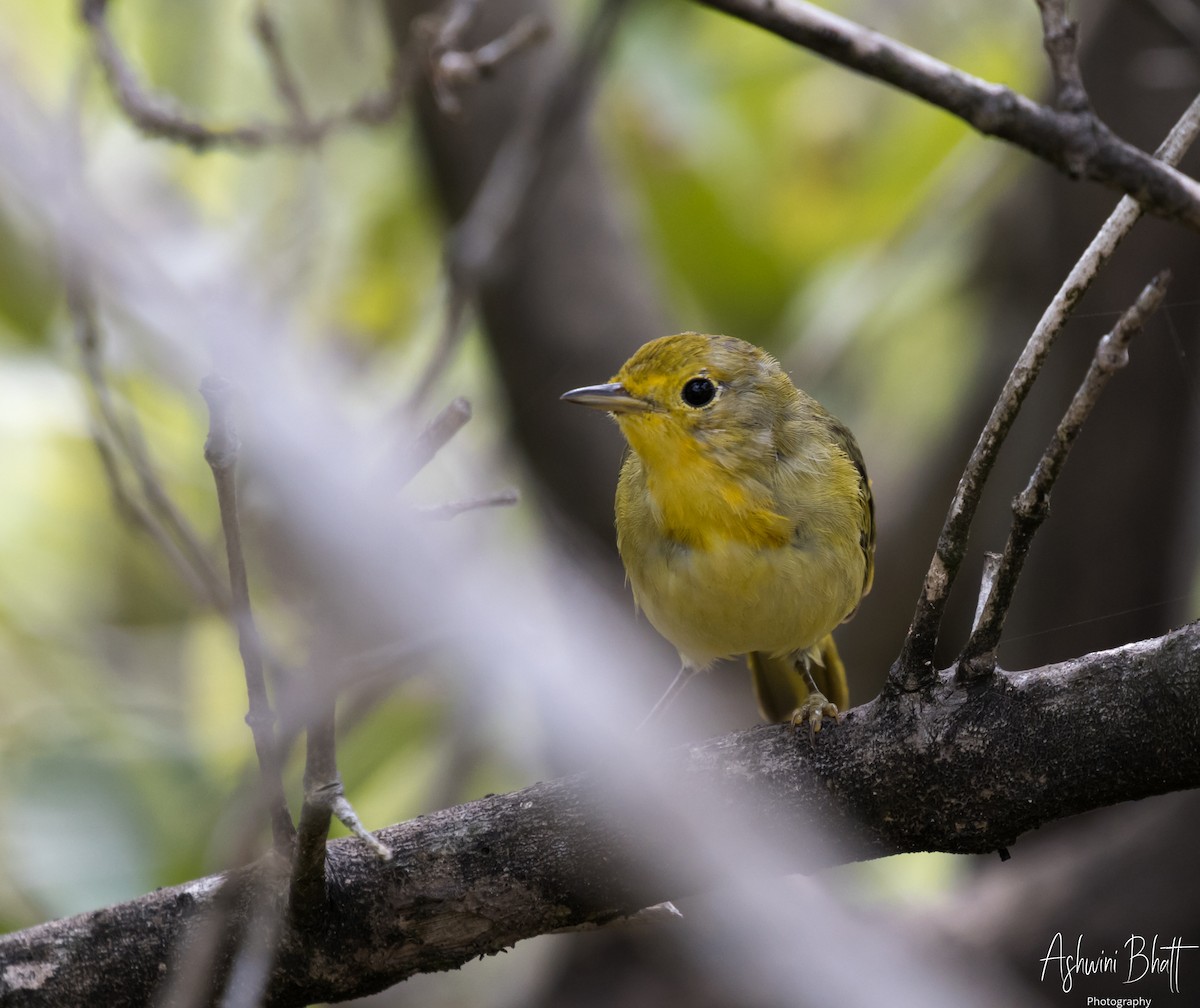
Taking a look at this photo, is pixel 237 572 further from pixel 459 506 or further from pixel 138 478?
pixel 138 478

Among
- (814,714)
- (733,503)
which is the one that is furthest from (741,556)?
(814,714)

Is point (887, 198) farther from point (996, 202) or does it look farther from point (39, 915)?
point (39, 915)

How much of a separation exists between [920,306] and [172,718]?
3.40 m

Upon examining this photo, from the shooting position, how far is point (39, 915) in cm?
357

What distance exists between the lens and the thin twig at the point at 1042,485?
1.51m

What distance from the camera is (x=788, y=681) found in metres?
3.65

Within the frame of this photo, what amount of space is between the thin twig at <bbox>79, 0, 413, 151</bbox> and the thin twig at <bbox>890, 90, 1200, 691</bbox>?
2.04m

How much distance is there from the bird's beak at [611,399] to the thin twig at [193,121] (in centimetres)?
90

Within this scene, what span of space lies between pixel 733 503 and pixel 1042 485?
4.21ft

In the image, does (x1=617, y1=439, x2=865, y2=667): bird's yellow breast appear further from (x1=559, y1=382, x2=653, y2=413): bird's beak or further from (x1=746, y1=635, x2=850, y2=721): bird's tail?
(x1=746, y1=635, x2=850, y2=721): bird's tail

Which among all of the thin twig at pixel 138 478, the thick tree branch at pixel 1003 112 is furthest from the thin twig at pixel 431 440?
the thick tree branch at pixel 1003 112

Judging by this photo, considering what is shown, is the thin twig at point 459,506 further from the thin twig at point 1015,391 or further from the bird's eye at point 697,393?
the bird's eye at point 697,393

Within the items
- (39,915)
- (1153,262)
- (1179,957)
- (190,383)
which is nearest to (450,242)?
(190,383)

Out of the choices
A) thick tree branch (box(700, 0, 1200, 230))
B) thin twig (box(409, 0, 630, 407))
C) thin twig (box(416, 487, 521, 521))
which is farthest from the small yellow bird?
thick tree branch (box(700, 0, 1200, 230))
